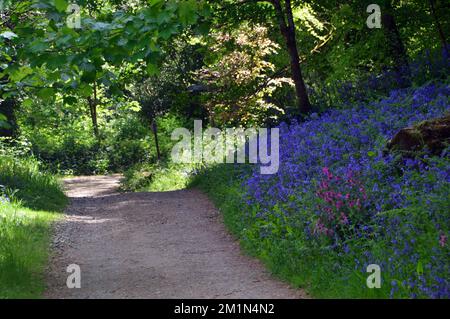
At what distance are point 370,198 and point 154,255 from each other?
3091 millimetres

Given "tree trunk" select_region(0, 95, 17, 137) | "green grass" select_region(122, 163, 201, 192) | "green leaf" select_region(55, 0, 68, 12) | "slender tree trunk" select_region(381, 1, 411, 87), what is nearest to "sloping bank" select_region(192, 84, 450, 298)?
"slender tree trunk" select_region(381, 1, 411, 87)

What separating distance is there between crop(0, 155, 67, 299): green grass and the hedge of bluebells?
3047mm

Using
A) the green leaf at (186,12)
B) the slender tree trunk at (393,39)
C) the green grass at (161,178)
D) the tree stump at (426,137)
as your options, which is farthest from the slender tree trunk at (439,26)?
the green leaf at (186,12)

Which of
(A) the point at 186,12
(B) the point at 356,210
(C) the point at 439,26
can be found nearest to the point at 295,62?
(C) the point at 439,26

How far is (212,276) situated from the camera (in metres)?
7.41

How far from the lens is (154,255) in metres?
8.65

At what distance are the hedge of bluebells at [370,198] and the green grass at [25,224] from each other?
10.00ft

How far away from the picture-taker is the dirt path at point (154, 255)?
6.86 metres

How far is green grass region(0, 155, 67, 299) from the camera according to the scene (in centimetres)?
692

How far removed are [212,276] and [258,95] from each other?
11194mm

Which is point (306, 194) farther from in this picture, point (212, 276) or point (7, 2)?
point (7, 2)

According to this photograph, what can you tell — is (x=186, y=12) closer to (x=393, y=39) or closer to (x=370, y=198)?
(x=370, y=198)

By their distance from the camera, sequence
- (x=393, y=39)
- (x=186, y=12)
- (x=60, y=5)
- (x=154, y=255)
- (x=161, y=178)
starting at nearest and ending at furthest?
(x=60, y=5) → (x=186, y=12) → (x=154, y=255) → (x=393, y=39) → (x=161, y=178)
